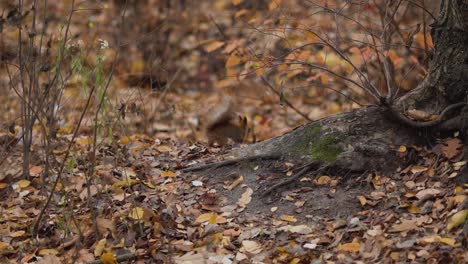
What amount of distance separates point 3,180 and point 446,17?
3.39 m

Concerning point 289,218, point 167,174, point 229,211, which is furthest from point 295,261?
point 167,174

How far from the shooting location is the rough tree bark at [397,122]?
4062 mm

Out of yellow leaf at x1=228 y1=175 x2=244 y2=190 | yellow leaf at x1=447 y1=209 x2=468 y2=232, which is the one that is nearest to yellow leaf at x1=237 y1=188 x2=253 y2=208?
yellow leaf at x1=228 y1=175 x2=244 y2=190

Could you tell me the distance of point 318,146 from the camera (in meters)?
4.43

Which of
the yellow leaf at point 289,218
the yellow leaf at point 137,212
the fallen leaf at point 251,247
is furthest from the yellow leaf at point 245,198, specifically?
the yellow leaf at point 137,212

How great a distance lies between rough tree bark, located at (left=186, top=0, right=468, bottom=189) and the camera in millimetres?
4062

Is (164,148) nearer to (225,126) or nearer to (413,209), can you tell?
(225,126)

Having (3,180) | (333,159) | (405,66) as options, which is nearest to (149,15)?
(405,66)

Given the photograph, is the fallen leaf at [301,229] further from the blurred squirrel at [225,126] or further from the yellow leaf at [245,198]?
the blurred squirrel at [225,126]

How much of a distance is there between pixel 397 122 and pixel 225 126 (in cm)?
278

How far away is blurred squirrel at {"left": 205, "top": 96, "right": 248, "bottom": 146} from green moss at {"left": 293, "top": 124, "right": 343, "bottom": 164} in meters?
1.84

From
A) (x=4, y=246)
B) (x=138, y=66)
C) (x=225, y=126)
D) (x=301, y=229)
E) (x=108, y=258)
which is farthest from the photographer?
(x=138, y=66)

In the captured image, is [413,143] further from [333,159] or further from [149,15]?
[149,15]

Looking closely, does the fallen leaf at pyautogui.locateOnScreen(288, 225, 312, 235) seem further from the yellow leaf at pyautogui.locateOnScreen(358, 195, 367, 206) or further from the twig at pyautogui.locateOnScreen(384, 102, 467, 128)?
the twig at pyautogui.locateOnScreen(384, 102, 467, 128)
